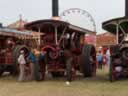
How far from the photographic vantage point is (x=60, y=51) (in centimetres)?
1459

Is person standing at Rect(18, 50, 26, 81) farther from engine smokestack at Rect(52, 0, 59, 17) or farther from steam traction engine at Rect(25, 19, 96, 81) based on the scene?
engine smokestack at Rect(52, 0, 59, 17)

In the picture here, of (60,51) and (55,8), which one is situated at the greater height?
(55,8)

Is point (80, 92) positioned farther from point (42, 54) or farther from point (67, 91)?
point (42, 54)

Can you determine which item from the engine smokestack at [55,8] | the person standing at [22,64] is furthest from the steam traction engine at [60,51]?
the engine smokestack at [55,8]

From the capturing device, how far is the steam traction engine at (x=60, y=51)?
14.4 meters

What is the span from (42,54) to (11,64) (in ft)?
10.4

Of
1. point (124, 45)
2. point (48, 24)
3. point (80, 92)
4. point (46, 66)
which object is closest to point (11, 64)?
point (46, 66)

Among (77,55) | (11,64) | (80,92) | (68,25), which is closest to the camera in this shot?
(80,92)

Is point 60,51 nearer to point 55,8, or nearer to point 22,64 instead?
point 22,64

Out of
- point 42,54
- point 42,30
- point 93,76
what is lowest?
point 93,76

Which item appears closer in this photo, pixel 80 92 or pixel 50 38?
pixel 80 92

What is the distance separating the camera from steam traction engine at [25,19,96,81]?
568 inches

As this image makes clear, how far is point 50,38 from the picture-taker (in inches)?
588

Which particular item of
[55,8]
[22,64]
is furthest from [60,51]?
[55,8]
